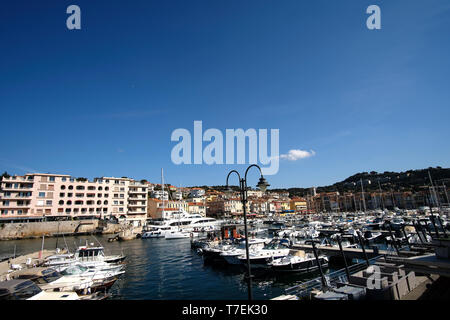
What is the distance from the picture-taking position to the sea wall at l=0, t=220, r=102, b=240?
1899 inches

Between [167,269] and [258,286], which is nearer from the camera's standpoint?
[258,286]

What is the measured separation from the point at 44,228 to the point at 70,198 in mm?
10107

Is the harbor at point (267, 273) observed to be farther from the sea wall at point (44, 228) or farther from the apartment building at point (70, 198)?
the apartment building at point (70, 198)

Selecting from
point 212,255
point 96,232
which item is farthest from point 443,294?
point 96,232

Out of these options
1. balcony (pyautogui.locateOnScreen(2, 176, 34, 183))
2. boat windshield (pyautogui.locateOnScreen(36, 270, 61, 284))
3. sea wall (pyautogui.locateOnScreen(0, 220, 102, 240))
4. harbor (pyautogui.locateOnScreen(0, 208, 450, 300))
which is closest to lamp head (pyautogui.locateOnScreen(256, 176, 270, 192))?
harbor (pyautogui.locateOnScreen(0, 208, 450, 300))

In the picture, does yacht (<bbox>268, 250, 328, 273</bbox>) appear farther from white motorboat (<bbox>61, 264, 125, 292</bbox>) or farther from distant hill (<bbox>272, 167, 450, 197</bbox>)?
distant hill (<bbox>272, 167, 450, 197</bbox>)

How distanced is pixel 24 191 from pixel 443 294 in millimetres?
74258

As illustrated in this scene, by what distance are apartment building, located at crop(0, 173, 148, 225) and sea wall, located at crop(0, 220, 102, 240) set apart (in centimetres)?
549

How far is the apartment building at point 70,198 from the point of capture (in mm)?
54791

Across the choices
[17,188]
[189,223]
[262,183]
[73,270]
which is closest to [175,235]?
[189,223]

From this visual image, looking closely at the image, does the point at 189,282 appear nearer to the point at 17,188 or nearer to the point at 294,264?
the point at 294,264
